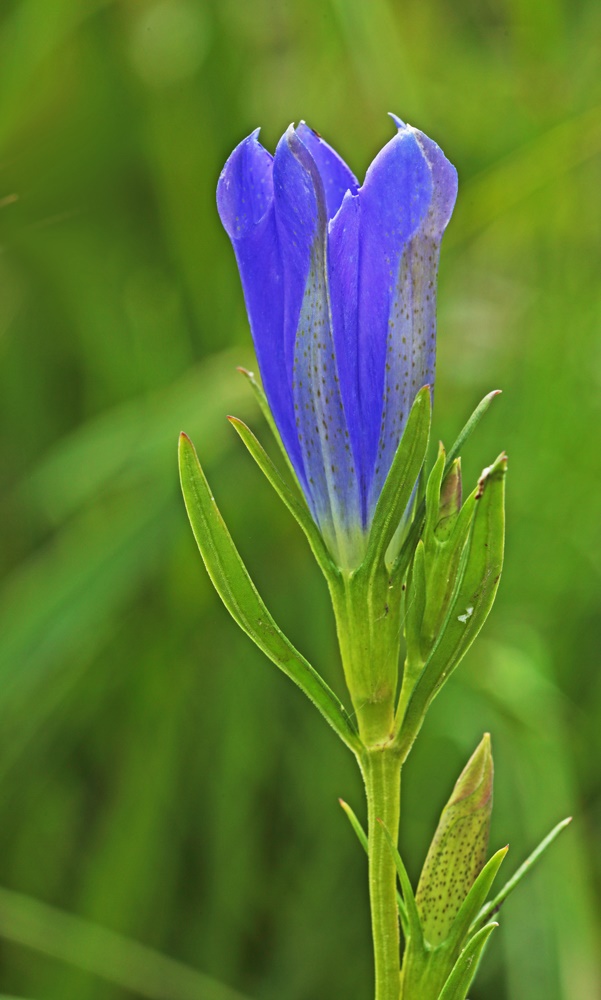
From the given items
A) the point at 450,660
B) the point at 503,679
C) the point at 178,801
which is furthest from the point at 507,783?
the point at 450,660

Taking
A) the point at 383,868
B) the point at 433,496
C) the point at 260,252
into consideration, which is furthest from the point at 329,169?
the point at 383,868

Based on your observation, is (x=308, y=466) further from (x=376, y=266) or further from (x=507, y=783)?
(x=507, y=783)

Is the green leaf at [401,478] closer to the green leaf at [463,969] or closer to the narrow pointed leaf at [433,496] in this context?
the narrow pointed leaf at [433,496]

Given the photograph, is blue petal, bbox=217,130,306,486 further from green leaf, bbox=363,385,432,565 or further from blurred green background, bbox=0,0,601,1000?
blurred green background, bbox=0,0,601,1000

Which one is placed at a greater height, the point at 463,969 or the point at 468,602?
the point at 468,602

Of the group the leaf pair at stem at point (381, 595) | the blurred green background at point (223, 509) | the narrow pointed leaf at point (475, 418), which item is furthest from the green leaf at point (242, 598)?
the blurred green background at point (223, 509)

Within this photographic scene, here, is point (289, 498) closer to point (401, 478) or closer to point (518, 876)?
point (401, 478)
